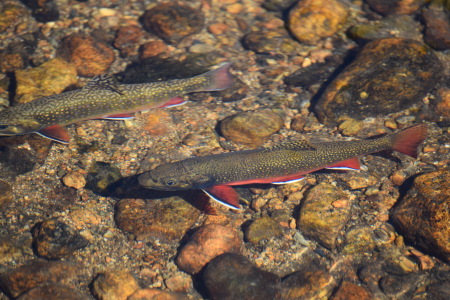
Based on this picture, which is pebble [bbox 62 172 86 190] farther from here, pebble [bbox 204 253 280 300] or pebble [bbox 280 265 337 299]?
pebble [bbox 280 265 337 299]

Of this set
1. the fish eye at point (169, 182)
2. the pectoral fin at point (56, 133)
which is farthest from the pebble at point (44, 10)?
the fish eye at point (169, 182)

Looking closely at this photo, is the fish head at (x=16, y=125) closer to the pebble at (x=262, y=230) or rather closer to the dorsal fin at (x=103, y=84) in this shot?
the dorsal fin at (x=103, y=84)

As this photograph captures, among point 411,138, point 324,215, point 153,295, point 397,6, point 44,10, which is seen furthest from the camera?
point 397,6

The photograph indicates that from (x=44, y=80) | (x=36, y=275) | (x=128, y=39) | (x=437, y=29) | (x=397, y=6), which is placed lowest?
(x=36, y=275)

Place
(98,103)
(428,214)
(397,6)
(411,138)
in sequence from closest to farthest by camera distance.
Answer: (428,214)
(411,138)
(98,103)
(397,6)

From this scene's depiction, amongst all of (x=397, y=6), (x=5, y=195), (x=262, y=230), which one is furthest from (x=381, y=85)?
(x=5, y=195)

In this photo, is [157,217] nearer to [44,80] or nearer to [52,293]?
[52,293]

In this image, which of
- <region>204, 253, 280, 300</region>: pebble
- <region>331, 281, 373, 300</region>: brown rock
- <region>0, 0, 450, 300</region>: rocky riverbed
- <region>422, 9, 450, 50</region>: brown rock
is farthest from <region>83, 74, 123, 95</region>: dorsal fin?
<region>422, 9, 450, 50</region>: brown rock
